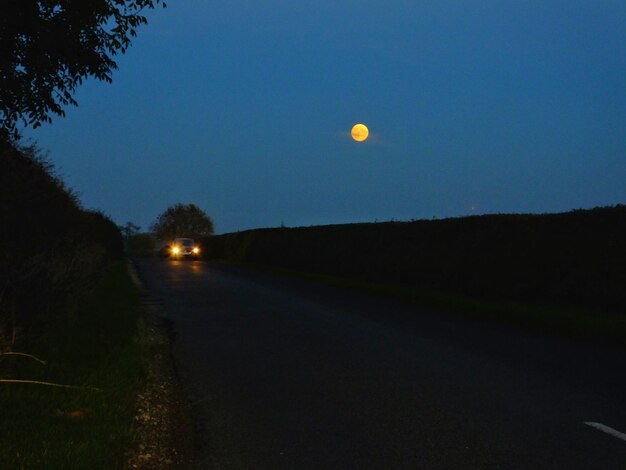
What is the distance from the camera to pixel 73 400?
6.62 meters

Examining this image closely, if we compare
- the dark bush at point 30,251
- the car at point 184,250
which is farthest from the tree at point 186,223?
the dark bush at point 30,251

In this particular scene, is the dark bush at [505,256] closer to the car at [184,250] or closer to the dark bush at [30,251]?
the dark bush at [30,251]

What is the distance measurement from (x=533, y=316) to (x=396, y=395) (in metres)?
6.96

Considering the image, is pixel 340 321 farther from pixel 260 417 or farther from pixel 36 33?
pixel 36 33

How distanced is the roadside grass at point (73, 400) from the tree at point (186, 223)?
295ft

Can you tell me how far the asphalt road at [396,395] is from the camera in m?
5.38

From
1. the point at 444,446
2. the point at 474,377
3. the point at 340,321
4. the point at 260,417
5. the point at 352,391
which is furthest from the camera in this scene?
the point at 340,321

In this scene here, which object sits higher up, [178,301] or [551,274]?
[551,274]

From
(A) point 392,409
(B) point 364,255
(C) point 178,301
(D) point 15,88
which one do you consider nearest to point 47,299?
(D) point 15,88

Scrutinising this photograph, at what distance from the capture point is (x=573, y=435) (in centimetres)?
583

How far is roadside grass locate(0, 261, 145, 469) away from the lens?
16.3 ft

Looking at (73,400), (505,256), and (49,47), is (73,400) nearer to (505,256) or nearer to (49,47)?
(49,47)

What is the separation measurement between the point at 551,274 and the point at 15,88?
12847mm

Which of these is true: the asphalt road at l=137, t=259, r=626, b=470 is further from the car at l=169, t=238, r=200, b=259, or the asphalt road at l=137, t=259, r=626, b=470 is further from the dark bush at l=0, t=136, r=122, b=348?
the car at l=169, t=238, r=200, b=259
